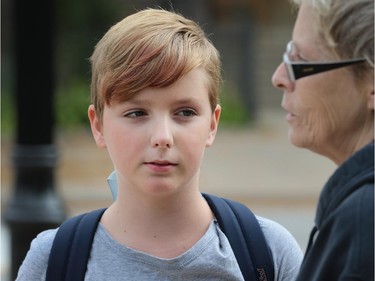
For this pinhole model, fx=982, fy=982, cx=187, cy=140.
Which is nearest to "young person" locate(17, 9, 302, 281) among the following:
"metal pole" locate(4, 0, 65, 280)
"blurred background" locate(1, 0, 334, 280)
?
"blurred background" locate(1, 0, 334, 280)

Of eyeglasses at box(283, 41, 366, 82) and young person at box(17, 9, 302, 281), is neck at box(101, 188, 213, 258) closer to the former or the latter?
young person at box(17, 9, 302, 281)

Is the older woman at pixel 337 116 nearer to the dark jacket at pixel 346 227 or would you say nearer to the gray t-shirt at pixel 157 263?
the dark jacket at pixel 346 227

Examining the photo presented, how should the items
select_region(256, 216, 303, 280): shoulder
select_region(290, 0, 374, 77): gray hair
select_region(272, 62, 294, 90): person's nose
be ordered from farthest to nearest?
select_region(256, 216, 303, 280): shoulder → select_region(272, 62, 294, 90): person's nose → select_region(290, 0, 374, 77): gray hair

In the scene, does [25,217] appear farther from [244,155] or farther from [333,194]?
[244,155]

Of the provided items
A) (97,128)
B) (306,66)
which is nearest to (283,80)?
(306,66)

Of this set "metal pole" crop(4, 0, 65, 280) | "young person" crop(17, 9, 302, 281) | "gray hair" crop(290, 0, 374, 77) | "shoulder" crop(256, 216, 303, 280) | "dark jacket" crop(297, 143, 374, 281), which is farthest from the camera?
"metal pole" crop(4, 0, 65, 280)

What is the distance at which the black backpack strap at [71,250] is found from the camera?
7.55ft

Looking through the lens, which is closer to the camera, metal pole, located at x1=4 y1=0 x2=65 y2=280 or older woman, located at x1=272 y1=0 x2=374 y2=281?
older woman, located at x1=272 y1=0 x2=374 y2=281

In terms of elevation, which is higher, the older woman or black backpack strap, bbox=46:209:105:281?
the older woman

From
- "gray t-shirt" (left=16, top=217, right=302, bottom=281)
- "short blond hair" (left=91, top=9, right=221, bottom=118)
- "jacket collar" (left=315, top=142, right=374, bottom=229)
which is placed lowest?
"gray t-shirt" (left=16, top=217, right=302, bottom=281)

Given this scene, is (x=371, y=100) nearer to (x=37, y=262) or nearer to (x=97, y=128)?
(x=97, y=128)

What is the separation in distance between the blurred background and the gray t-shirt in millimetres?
666

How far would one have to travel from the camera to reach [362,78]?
1.91 metres

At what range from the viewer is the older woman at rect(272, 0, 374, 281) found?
5.55 ft
